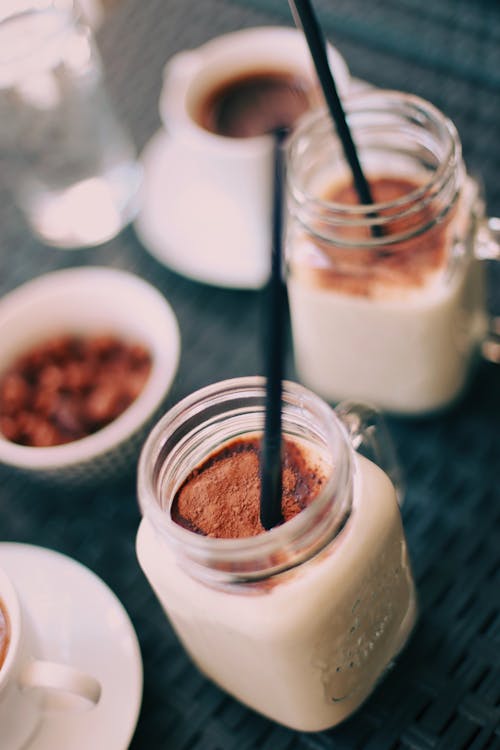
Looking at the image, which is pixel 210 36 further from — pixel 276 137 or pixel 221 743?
pixel 221 743

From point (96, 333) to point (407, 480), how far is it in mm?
292

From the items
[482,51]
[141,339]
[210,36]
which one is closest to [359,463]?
[141,339]

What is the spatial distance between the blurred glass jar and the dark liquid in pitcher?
0.33 ft

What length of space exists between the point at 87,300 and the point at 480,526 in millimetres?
366

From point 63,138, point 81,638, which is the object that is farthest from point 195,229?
point 81,638

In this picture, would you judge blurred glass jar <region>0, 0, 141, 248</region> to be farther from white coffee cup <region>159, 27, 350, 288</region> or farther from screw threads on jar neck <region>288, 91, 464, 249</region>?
screw threads on jar neck <region>288, 91, 464, 249</region>

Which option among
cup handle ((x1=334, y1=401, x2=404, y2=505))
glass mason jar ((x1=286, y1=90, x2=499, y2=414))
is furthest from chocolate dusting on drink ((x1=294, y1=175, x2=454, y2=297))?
cup handle ((x1=334, y1=401, x2=404, y2=505))

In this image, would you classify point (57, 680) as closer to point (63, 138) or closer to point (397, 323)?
point (397, 323)

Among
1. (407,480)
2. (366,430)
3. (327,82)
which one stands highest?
(327,82)

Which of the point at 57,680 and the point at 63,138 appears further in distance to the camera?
the point at 63,138

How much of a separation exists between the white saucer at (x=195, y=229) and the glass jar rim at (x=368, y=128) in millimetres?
160

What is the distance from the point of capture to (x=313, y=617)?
470mm

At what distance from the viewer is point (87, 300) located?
744mm

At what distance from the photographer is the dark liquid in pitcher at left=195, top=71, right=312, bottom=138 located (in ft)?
2.86
